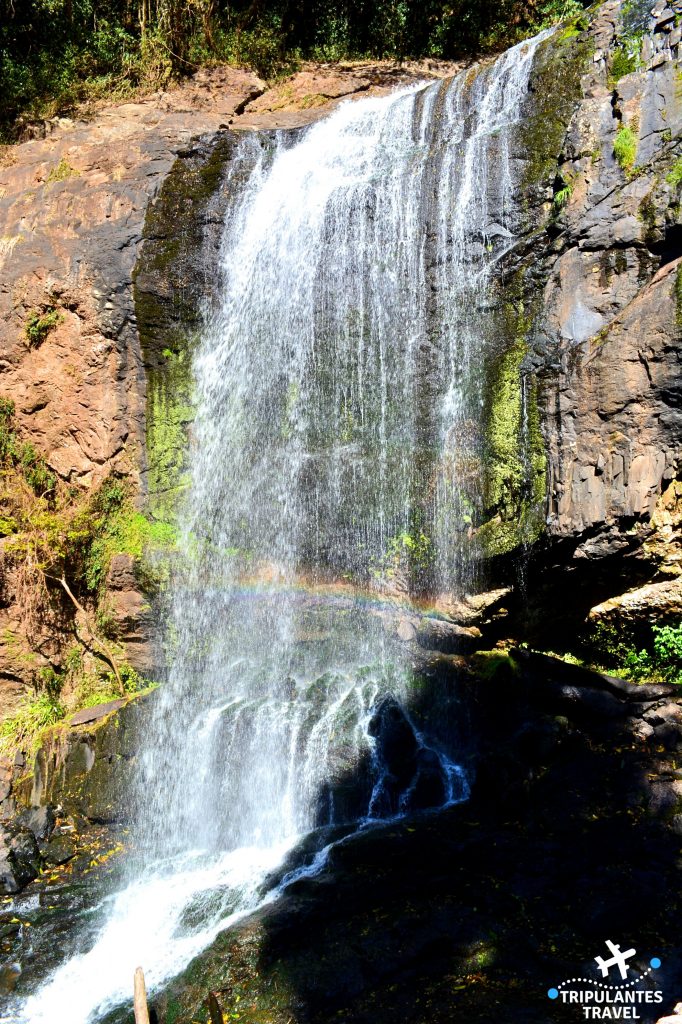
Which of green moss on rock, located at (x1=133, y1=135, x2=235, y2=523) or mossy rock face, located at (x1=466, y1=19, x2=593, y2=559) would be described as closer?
mossy rock face, located at (x1=466, y1=19, x2=593, y2=559)

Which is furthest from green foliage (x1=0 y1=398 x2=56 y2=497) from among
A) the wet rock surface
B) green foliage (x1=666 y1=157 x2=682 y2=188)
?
green foliage (x1=666 y1=157 x2=682 y2=188)

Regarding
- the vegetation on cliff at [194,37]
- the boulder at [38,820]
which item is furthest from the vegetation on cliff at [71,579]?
the vegetation on cliff at [194,37]

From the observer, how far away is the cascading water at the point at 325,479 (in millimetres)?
6945

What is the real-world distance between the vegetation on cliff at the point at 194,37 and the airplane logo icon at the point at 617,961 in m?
13.0

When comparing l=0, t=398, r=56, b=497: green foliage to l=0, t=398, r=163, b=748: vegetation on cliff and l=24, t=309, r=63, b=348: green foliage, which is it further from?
l=24, t=309, r=63, b=348: green foliage

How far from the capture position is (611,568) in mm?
6984

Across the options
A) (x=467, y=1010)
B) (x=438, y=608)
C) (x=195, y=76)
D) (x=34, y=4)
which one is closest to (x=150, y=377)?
(x=438, y=608)

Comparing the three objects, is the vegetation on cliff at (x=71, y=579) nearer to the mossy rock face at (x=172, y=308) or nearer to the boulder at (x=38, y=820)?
the mossy rock face at (x=172, y=308)

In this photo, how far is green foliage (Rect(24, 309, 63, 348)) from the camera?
9516 millimetres

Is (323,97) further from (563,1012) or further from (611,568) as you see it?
(563,1012)

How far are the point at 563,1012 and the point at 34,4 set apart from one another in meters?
15.5

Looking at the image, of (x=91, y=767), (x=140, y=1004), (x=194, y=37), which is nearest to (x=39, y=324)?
(x=91, y=767)

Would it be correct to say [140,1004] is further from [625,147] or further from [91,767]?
[625,147]

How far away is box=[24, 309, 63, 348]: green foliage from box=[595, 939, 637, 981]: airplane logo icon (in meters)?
8.47
